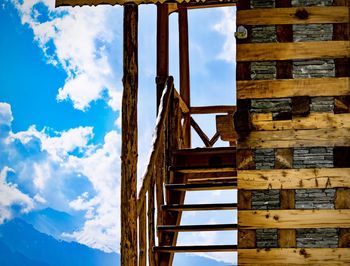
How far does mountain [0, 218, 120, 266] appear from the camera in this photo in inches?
2208

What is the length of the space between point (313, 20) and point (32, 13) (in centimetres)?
4525

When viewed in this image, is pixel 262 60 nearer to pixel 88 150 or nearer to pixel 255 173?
pixel 255 173

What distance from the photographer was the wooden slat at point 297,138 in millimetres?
6426

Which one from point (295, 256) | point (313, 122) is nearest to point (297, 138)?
point (313, 122)

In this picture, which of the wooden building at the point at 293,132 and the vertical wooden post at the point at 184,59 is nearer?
the wooden building at the point at 293,132

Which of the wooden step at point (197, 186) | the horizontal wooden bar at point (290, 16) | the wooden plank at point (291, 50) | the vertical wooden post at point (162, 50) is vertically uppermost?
the vertical wooden post at point (162, 50)

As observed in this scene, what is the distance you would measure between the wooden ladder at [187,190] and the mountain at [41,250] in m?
45.6

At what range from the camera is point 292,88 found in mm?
6504

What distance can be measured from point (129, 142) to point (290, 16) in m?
1.87

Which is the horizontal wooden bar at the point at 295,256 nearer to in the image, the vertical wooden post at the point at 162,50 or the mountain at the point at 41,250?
the vertical wooden post at the point at 162,50

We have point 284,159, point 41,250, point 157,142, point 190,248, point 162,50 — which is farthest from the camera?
point 41,250

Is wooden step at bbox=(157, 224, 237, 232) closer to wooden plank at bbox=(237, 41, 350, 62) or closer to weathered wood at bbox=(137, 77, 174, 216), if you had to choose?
weathered wood at bbox=(137, 77, 174, 216)

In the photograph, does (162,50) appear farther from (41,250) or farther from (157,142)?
(41,250)

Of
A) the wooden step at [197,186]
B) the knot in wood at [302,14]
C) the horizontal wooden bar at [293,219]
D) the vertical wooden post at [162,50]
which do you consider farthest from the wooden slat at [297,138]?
the vertical wooden post at [162,50]
